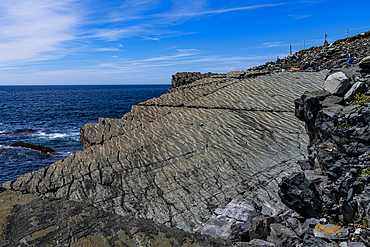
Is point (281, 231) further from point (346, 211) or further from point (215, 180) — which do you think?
point (215, 180)

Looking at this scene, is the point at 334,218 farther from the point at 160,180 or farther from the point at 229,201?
the point at 160,180

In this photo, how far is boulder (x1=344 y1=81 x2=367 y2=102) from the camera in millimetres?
7375

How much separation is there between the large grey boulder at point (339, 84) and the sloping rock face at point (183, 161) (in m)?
3.69

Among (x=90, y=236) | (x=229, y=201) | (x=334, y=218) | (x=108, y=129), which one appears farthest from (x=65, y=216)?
(x=334, y=218)

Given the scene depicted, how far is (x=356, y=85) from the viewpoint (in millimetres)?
7508

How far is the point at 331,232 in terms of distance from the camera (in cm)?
545

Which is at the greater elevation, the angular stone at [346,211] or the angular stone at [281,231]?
A: the angular stone at [346,211]

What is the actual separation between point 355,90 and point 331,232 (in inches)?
167

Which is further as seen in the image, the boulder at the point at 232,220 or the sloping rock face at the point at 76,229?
the boulder at the point at 232,220

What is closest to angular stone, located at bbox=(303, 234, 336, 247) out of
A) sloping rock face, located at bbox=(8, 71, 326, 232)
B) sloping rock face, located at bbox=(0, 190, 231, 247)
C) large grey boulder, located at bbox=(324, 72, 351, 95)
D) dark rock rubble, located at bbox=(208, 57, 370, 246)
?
dark rock rubble, located at bbox=(208, 57, 370, 246)

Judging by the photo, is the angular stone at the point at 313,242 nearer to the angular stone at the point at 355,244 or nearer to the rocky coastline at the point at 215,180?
the rocky coastline at the point at 215,180

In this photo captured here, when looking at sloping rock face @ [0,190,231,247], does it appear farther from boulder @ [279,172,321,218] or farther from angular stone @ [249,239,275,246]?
boulder @ [279,172,321,218]

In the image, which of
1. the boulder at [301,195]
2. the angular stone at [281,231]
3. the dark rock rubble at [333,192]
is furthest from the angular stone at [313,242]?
the boulder at [301,195]

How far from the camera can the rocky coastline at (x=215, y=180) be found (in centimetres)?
627
